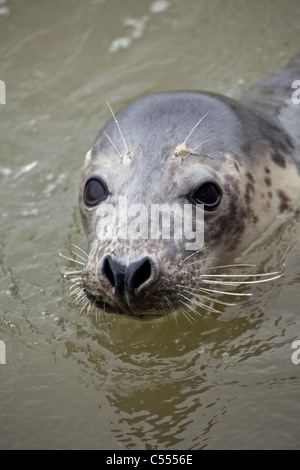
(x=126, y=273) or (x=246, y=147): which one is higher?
(x=246, y=147)

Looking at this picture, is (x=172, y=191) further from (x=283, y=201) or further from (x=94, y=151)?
(x=283, y=201)

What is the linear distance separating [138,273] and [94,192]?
896mm

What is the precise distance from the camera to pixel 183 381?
152 inches

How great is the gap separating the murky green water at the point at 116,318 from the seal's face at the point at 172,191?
0.45m

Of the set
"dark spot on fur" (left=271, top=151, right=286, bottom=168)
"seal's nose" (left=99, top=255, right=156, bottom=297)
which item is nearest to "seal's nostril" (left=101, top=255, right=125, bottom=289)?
"seal's nose" (left=99, top=255, right=156, bottom=297)

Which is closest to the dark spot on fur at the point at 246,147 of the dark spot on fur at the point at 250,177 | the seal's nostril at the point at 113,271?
the dark spot on fur at the point at 250,177

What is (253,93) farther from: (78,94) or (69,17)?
(69,17)

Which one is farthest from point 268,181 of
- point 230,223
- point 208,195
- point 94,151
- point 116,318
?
point 116,318

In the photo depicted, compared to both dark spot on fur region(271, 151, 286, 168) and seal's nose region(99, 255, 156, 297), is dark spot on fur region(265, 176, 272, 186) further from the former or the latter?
seal's nose region(99, 255, 156, 297)

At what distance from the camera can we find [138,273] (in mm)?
3369

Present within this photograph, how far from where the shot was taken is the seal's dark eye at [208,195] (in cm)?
392

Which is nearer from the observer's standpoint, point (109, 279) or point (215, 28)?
point (109, 279)
